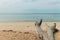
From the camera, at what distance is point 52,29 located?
29.7 ft

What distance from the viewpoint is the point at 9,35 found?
883cm

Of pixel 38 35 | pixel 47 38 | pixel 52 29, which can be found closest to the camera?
pixel 47 38

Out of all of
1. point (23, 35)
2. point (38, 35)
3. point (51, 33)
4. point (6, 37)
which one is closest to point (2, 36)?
point (6, 37)

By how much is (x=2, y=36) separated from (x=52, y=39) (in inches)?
88.5

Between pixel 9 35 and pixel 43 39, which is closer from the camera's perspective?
pixel 43 39

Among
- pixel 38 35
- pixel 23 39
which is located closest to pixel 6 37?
pixel 23 39

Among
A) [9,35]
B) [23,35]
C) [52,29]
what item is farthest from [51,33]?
[9,35]

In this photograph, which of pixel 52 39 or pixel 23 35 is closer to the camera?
pixel 52 39

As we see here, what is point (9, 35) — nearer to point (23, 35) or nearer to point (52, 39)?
point (23, 35)

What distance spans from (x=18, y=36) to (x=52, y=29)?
162 centimetres

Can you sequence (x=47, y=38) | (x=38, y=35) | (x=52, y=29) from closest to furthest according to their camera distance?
(x=47, y=38), (x=38, y=35), (x=52, y=29)

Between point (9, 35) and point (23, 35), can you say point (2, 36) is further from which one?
point (23, 35)

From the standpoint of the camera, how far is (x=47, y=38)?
791 cm

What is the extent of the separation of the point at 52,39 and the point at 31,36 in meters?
1.05
